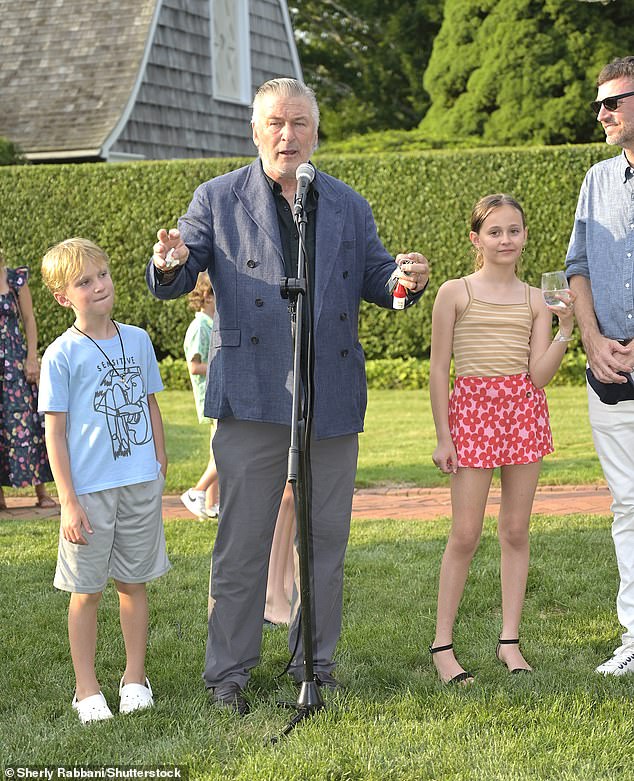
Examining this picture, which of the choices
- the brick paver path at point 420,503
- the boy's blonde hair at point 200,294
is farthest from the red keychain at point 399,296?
the brick paver path at point 420,503

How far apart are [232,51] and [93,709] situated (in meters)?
16.1

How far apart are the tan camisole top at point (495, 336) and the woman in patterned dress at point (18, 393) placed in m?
4.10

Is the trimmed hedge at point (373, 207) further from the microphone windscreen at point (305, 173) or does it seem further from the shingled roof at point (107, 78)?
the microphone windscreen at point (305, 173)

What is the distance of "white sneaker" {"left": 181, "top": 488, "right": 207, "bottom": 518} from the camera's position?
24.4 feet

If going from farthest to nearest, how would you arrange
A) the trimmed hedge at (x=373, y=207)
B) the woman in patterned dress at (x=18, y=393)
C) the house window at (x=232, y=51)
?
the house window at (x=232, y=51), the trimmed hedge at (x=373, y=207), the woman in patterned dress at (x=18, y=393)

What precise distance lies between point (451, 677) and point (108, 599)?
203cm

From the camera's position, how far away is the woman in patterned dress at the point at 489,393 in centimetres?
444

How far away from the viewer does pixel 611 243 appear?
4.50m

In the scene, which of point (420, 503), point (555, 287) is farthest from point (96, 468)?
point (420, 503)

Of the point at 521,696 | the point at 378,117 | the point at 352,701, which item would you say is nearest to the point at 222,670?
the point at 352,701

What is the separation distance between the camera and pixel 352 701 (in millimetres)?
4039

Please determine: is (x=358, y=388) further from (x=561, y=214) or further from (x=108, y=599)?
(x=561, y=214)

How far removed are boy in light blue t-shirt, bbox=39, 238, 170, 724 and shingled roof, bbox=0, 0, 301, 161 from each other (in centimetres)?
1190

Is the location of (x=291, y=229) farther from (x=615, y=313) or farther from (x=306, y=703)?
(x=306, y=703)
